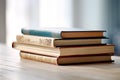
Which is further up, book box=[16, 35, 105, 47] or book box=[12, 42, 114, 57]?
book box=[16, 35, 105, 47]

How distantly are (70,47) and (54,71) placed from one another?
0.41 feet

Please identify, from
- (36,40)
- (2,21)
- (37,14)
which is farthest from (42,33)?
(2,21)

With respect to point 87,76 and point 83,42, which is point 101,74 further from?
point 83,42

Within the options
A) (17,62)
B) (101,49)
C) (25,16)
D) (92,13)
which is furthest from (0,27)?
(101,49)

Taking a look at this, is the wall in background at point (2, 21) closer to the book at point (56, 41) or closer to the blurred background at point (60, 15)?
the blurred background at point (60, 15)

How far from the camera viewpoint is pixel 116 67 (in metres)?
0.89

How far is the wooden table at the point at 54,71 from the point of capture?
72 centimetres

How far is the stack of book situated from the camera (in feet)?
3.00

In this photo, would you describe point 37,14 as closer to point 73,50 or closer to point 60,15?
point 60,15

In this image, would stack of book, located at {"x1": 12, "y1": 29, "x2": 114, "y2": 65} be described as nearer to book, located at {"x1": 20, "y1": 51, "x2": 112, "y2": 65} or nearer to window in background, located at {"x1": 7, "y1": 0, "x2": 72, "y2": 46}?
book, located at {"x1": 20, "y1": 51, "x2": 112, "y2": 65}

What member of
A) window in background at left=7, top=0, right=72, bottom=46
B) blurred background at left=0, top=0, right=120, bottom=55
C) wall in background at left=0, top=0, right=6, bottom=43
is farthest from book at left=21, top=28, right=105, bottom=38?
wall in background at left=0, top=0, right=6, bottom=43

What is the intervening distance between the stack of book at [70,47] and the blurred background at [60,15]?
0.19 metres

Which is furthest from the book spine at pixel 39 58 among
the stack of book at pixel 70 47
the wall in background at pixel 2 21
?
the wall in background at pixel 2 21

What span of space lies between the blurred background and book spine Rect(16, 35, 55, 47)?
1.00 ft
